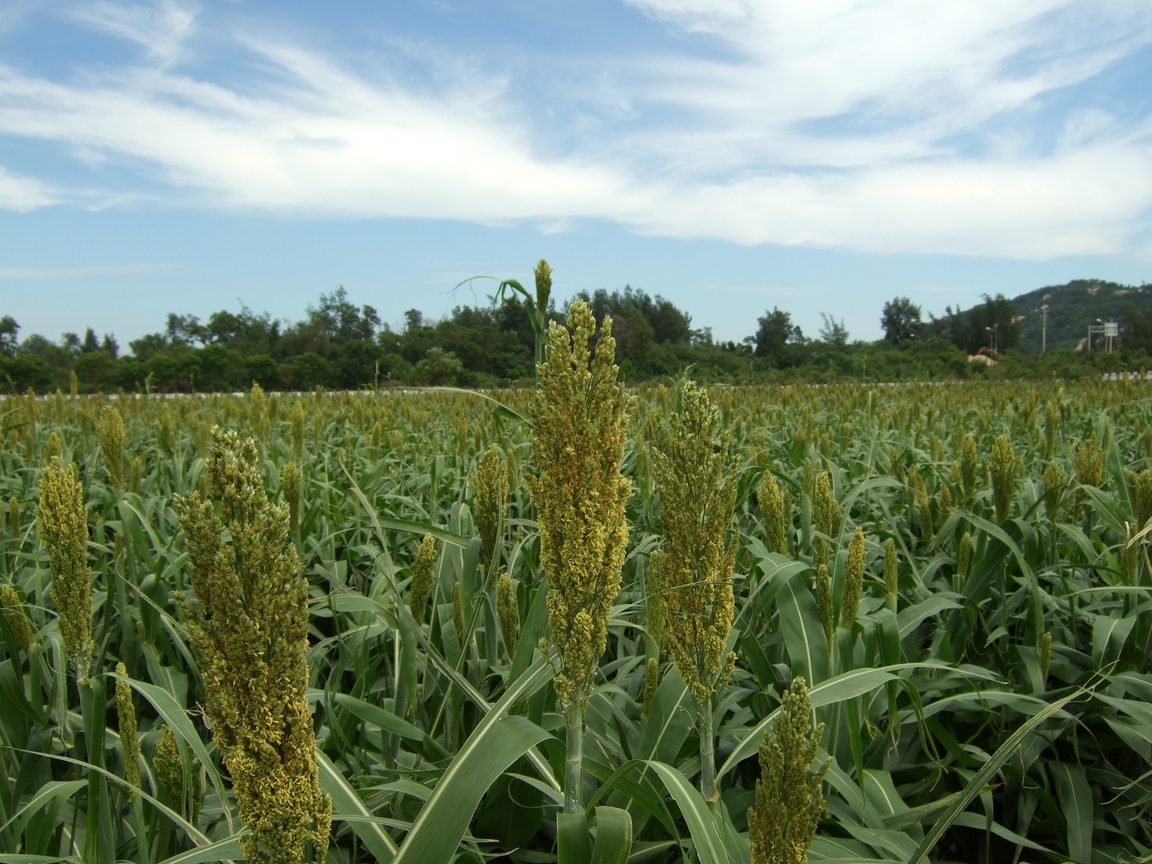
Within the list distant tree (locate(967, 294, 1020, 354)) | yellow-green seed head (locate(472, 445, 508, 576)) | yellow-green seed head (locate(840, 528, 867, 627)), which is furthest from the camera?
distant tree (locate(967, 294, 1020, 354))

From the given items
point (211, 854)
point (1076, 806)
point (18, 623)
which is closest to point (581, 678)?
point (211, 854)

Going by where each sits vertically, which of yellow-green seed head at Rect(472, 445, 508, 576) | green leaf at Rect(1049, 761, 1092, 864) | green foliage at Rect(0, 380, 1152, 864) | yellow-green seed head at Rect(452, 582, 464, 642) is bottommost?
green leaf at Rect(1049, 761, 1092, 864)

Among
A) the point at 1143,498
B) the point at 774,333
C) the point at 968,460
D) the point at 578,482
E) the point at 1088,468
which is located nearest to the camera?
the point at 578,482

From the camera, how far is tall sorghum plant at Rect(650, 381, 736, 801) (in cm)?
127

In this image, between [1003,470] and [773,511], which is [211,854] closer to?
[773,511]

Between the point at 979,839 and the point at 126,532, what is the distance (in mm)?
2929

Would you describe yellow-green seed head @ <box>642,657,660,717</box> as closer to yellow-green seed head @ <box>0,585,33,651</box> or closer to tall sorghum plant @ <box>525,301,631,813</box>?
tall sorghum plant @ <box>525,301,631,813</box>

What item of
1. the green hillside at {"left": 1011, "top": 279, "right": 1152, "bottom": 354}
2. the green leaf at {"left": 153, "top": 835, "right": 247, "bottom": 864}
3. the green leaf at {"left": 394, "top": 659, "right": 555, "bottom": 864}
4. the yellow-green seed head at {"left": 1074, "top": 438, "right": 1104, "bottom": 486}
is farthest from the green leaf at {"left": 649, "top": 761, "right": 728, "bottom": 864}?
the green hillside at {"left": 1011, "top": 279, "right": 1152, "bottom": 354}

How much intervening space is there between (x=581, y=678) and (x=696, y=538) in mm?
349

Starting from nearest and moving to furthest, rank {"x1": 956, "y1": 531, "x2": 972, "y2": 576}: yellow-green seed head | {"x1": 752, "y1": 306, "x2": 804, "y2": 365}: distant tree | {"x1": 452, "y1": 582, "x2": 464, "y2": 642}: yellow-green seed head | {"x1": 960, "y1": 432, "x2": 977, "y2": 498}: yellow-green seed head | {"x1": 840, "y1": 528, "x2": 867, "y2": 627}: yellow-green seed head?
1. {"x1": 840, "y1": 528, "x2": 867, "y2": 627}: yellow-green seed head
2. {"x1": 452, "y1": 582, "x2": 464, "y2": 642}: yellow-green seed head
3. {"x1": 956, "y1": 531, "x2": 972, "y2": 576}: yellow-green seed head
4. {"x1": 960, "y1": 432, "x2": 977, "y2": 498}: yellow-green seed head
5. {"x1": 752, "y1": 306, "x2": 804, "y2": 365}: distant tree

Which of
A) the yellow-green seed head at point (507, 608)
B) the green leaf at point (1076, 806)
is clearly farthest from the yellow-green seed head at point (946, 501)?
the yellow-green seed head at point (507, 608)

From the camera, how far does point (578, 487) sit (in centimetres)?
106

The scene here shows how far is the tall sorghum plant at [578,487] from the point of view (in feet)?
3.43

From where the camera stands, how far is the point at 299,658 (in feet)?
2.63
